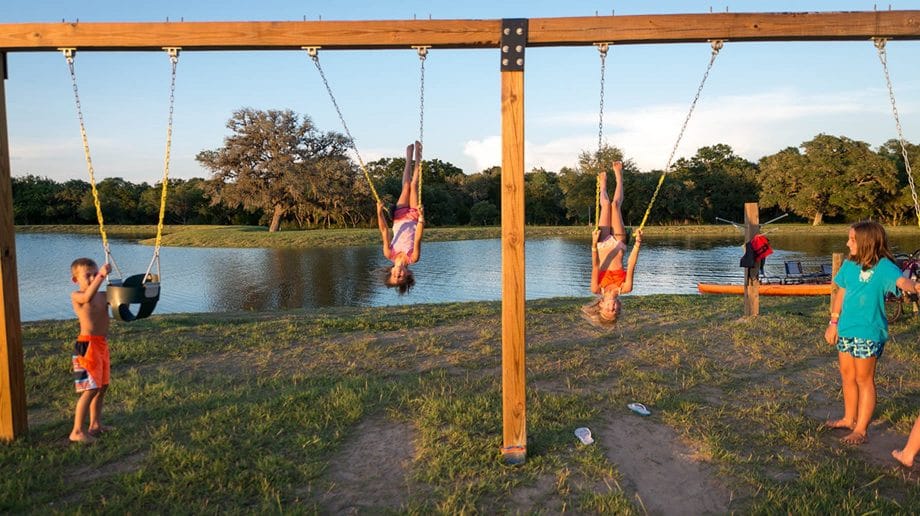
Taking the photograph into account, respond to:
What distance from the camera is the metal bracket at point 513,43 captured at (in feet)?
15.2

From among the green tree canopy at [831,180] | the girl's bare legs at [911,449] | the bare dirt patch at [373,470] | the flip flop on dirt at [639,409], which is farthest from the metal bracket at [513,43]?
the green tree canopy at [831,180]

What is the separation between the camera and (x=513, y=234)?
185 inches

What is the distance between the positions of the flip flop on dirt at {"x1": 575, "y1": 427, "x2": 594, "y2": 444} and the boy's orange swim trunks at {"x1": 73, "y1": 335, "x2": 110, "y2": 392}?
159 inches

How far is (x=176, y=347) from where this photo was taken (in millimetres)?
8359

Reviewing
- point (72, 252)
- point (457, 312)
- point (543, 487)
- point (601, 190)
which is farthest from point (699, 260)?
point (72, 252)

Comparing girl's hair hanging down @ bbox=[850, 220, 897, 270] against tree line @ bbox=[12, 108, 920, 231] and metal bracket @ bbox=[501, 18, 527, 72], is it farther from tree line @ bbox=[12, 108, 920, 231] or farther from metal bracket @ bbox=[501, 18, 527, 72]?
tree line @ bbox=[12, 108, 920, 231]

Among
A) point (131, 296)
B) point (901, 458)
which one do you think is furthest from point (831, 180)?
point (131, 296)

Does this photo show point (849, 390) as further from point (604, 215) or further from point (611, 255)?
point (604, 215)

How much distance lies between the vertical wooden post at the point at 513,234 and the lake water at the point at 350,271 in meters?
7.32

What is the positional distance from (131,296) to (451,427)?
293 centimetres

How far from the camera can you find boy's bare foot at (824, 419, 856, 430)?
17.4 feet

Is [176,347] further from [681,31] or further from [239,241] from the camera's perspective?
[239,241]

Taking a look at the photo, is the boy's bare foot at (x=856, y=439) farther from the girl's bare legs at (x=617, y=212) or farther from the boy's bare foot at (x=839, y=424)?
the girl's bare legs at (x=617, y=212)

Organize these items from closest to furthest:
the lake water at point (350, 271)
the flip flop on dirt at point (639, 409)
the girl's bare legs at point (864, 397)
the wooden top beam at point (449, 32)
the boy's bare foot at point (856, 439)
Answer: the wooden top beam at point (449, 32)
the girl's bare legs at point (864, 397)
the boy's bare foot at point (856, 439)
the flip flop on dirt at point (639, 409)
the lake water at point (350, 271)
